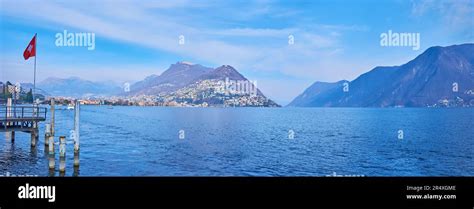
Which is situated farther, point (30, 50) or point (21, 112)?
point (21, 112)

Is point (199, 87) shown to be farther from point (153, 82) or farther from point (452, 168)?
point (452, 168)

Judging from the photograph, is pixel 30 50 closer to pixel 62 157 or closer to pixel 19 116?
pixel 62 157

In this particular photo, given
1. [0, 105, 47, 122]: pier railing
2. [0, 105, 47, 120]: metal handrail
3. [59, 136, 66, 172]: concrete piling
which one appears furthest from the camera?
[0, 105, 47, 122]: pier railing

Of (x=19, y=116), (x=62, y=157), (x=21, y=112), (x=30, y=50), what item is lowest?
(x=62, y=157)

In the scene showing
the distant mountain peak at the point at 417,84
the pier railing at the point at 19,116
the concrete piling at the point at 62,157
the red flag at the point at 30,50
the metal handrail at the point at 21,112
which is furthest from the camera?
the pier railing at the point at 19,116

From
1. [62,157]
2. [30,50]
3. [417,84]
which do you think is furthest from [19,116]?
[417,84]

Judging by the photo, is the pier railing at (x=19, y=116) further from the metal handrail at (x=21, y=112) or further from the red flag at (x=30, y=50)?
the red flag at (x=30, y=50)

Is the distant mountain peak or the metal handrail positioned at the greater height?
the distant mountain peak

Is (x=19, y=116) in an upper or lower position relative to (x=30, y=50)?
lower

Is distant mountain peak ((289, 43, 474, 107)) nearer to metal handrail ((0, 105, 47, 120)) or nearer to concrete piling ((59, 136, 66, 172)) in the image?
concrete piling ((59, 136, 66, 172))

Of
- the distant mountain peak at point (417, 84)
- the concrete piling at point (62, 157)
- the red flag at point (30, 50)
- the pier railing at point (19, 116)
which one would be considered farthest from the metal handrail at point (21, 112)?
the distant mountain peak at point (417, 84)

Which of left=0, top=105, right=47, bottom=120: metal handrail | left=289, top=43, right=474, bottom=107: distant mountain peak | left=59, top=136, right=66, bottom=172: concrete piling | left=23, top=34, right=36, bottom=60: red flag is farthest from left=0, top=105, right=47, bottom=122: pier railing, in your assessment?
left=289, top=43, right=474, bottom=107: distant mountain peak

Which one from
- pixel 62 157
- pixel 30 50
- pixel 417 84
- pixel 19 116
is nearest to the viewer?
pixel 30 50
